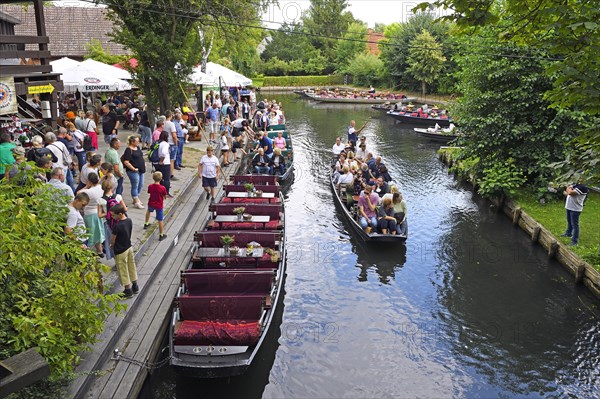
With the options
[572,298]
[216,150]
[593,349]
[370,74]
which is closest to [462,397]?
[593,349]

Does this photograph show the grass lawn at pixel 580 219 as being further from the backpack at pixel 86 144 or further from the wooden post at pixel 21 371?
the backpack at pixel 86 144

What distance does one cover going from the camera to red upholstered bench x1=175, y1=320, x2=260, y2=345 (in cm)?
720

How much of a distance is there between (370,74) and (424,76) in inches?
443

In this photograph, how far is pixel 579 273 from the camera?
10711 millimetres

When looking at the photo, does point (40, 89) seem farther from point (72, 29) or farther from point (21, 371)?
point (72, 29)

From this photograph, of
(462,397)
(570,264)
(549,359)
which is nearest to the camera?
(462,397)

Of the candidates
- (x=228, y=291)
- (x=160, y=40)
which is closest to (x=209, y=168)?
(x=228, y=291)

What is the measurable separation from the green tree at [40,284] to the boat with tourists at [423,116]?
28.5m

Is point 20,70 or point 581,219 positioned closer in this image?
point 20,70

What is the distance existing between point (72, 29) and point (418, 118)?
882 inches

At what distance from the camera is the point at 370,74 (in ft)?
185

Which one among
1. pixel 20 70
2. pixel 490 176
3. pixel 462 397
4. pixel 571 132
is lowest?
pixel 462 397

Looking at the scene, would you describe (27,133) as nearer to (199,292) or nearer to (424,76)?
(199,292)

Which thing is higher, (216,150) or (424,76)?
(424,76)
